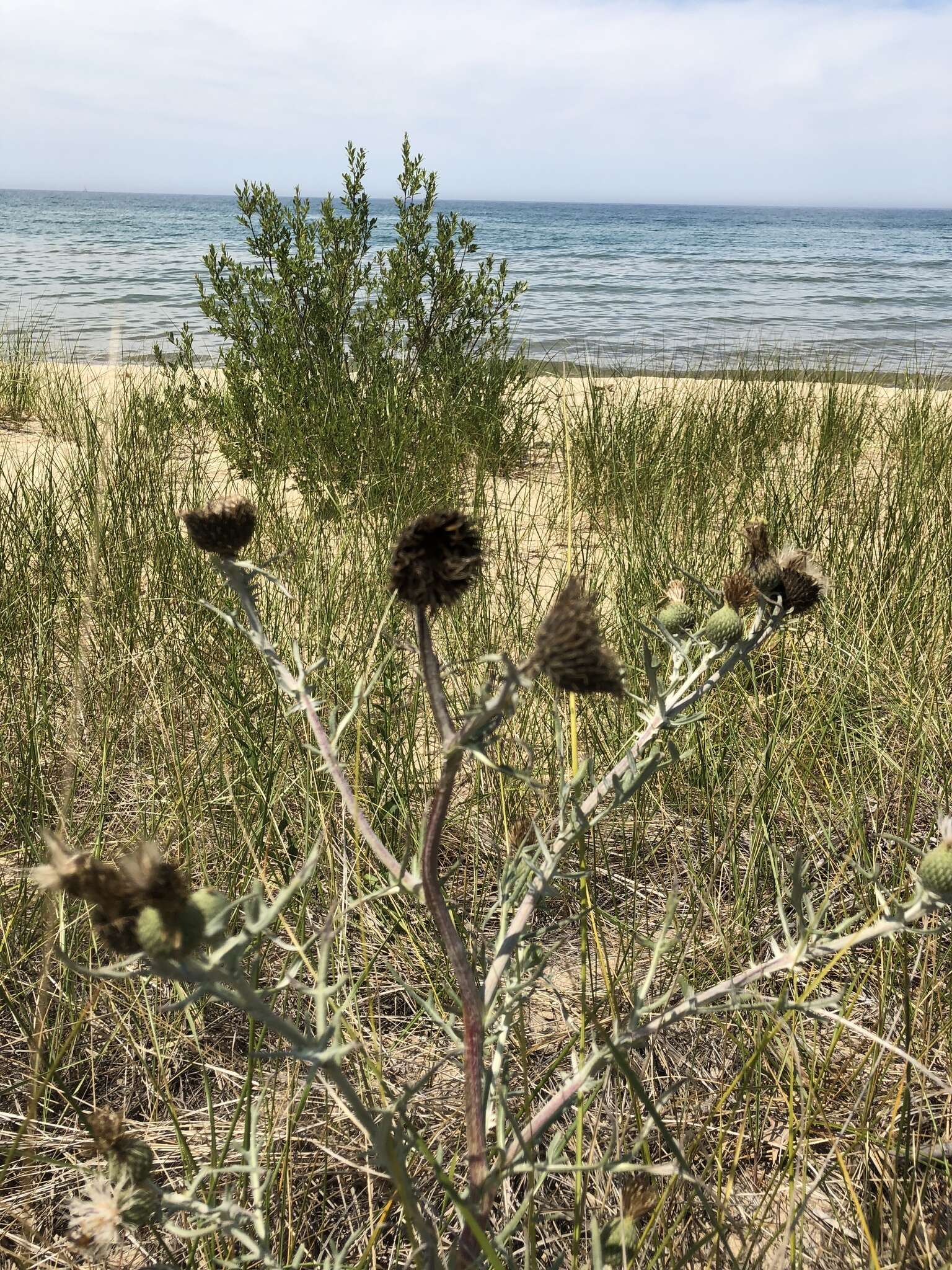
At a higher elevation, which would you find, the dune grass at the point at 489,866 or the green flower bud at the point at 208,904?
the green flower bud at the point at 208,904

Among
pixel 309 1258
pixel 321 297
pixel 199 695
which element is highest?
pixel 321 297

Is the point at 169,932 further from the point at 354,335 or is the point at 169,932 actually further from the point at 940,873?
the point at 354,335

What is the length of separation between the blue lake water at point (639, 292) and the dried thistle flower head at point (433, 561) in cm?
157

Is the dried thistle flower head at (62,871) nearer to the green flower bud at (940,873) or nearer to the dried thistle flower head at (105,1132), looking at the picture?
the dried thistle flower head at (105,1132)

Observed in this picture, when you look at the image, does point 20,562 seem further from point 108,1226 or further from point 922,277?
point 922,277

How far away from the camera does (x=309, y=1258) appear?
112 cm

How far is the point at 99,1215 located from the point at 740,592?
0.89m

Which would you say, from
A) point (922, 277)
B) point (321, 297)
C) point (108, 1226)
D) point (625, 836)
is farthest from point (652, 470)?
point (922, 277)

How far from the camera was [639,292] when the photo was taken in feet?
62.1

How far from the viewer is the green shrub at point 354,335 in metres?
4.68

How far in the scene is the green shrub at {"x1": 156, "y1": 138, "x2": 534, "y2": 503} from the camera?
15.4 ft

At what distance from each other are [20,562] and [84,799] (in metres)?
0.95

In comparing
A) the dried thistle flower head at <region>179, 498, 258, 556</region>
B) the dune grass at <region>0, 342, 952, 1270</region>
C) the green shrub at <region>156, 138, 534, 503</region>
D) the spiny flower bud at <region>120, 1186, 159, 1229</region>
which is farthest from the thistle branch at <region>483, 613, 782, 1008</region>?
the green shrub at <region>156, 138, 534, 503</region>

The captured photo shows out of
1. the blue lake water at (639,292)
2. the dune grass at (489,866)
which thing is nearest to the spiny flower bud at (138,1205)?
the dune grass at (489,866)
